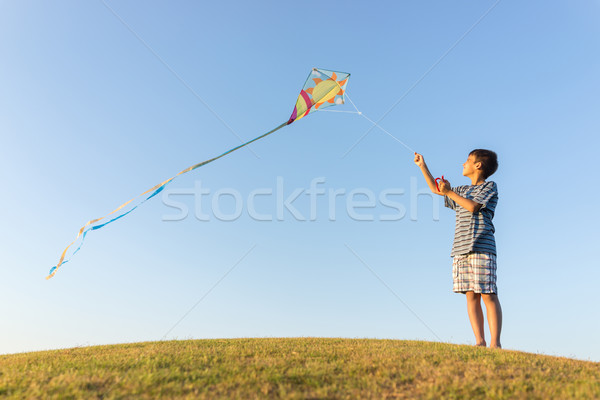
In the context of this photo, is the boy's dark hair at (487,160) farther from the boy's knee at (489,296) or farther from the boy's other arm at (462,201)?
the boy's knee at (489,296)

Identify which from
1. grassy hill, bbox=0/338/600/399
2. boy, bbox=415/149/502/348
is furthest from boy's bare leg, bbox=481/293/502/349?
grassy hill, bbox=0/338/600/399

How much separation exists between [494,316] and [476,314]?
28cm

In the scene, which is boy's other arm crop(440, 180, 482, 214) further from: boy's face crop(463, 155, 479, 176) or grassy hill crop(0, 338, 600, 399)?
grassy hill crop(0, 338, 600, 399)

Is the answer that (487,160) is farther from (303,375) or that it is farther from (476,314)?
(303,375)

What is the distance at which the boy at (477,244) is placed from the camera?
6.03 metres

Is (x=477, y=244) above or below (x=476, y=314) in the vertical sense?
above

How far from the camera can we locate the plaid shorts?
6016mm

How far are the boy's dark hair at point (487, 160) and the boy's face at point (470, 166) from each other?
0.20 ft

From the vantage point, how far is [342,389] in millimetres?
3977

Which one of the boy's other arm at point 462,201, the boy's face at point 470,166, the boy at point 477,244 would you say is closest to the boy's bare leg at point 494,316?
the boy at point 477,244

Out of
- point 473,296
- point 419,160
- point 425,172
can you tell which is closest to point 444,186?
point 425,172

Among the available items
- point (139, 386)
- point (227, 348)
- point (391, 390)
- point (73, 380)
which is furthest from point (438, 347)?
point (73, 380)

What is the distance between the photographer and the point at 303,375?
4.34m

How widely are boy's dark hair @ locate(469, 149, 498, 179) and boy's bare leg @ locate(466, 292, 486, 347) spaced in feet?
6.01
